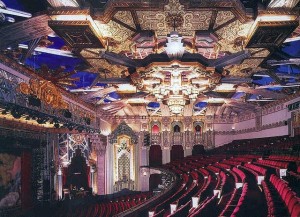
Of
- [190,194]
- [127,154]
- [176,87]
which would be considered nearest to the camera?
[190,194]

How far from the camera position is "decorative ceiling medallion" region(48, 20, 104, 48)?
6.71 m

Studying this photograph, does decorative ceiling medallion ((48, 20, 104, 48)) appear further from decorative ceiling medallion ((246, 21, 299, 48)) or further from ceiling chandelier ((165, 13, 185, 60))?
decorative ceiling medallion ((246, 21, 299, 48))

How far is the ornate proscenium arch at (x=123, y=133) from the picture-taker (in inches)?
836

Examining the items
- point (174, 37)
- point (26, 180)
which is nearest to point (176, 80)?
point (174, 37)

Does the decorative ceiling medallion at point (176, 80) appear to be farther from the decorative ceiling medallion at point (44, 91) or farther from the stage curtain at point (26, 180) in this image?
the stage curtain at point (26, 180)

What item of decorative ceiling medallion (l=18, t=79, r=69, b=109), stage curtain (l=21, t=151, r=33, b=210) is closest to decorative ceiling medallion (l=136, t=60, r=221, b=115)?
decorative ceiling medallion (l=18, t=79, r=69, b=109)

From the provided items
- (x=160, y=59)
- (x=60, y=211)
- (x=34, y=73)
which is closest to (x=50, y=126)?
(x=60, y=211)

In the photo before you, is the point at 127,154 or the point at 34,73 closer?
the point at 34,73

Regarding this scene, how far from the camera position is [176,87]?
33.6ft

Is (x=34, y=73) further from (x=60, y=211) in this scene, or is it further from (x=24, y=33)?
(x=60, y=211)

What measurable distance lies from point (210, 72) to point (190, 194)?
343cm

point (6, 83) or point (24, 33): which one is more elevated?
point (24, 33)

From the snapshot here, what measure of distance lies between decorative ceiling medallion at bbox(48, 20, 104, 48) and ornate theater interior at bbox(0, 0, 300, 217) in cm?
2

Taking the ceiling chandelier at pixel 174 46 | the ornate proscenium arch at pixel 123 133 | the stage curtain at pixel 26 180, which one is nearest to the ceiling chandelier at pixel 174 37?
the ceiling chandelier at pixel 174 46
